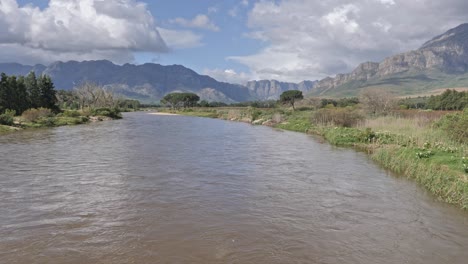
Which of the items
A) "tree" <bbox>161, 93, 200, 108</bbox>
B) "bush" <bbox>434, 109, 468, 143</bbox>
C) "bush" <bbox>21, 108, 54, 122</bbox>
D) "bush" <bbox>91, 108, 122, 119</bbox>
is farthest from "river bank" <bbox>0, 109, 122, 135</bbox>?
"tree" <bbox>161, 93, 200, 108</bbox>

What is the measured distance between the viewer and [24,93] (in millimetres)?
66188

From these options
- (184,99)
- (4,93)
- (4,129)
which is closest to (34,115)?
(4,93)

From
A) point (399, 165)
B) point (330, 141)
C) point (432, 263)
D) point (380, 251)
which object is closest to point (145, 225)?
point (380, 251)

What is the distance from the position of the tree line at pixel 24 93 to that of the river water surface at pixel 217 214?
1718 inches

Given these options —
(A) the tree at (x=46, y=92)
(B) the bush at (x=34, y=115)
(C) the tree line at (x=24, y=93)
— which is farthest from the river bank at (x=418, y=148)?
(A) the tree at (x=46, y=92)

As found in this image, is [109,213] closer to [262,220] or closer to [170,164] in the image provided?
[262,220]

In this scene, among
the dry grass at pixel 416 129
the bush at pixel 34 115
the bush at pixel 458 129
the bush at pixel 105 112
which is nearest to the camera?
the bush at pixel 458 129

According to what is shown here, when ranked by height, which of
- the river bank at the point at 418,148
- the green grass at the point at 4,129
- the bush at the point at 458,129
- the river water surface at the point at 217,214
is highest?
the bush at the point at 458,129

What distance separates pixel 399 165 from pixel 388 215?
9239mm

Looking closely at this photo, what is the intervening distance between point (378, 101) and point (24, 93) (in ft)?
200

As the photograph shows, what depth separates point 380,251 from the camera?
34.5 ft

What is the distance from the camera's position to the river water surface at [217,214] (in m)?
10.1

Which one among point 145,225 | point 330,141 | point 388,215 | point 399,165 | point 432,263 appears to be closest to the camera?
point 432,263

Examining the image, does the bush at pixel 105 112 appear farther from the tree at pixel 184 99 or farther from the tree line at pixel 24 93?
the tree at pixel 184 99
